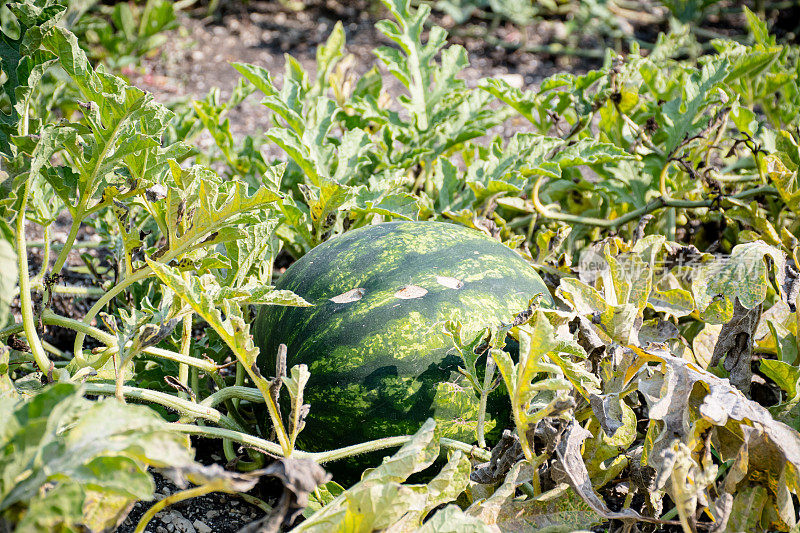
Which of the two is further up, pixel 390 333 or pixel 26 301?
pixel 26 301

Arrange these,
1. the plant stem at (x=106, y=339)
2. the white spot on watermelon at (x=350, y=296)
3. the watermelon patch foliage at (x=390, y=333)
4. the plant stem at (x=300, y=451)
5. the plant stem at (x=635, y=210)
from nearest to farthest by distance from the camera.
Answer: the watermelon patch foliage at (x=390, y=333) < the plant stem at (x=300, y=451) < the plant stem at (x=106, y=339) < the white spot on watermelon at (x=350, y=296) < the plant stem at (x=635, y=210)

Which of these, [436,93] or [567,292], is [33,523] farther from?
[436,93]

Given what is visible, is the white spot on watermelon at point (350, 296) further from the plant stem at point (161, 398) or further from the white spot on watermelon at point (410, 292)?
the plant stem at point (161, 398)

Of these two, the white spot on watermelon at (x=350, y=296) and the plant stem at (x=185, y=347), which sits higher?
the white spot on watermelon at (x=350, y=296)

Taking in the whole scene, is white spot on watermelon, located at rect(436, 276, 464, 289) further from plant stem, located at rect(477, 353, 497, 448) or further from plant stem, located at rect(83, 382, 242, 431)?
plant stem, located at rect(83, 382, 242, 431)

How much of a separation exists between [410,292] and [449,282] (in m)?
0.10

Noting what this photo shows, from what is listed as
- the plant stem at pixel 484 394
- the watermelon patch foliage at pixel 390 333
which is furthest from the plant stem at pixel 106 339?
the plant stem at pixel 484 394

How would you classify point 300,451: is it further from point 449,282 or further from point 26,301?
point 26,301

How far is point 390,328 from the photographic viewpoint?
5.02 ft

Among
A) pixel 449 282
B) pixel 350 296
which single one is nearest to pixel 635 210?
pixel 449 282

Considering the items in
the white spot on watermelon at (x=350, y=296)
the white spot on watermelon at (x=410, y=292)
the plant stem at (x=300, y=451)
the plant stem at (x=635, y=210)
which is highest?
the white spot on watermelon at (x=410, y=292)

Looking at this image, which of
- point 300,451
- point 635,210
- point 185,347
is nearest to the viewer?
point 300,451

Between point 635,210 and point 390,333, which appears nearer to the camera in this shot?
point 390,333

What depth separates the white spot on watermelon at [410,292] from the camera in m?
1.57
